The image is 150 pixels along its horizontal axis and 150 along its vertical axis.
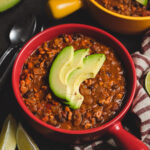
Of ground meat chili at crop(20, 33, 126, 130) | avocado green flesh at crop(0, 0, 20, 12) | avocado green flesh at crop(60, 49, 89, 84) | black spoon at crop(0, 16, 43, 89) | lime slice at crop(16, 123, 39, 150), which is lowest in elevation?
lime slice at crop(16, 123, 39, 150)

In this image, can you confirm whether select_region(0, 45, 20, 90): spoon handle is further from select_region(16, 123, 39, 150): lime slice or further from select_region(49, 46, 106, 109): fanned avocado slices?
select_region(49, 46, 106, 109): fanned avocado slices

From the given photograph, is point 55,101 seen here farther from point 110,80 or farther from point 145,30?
point 145,30


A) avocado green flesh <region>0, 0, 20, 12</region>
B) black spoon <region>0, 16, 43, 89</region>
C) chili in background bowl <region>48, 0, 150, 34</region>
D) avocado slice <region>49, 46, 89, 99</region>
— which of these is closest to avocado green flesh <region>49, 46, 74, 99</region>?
avocado slice <region>49, 46, 89, 99</region>

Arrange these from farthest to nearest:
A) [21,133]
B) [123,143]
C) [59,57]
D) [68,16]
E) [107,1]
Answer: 1. [68,16]
2. [107,1]
3. [21,133]
4. [59,57]
5. [123,143]

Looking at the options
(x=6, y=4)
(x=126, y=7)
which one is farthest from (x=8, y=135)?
(x=126, y=7)

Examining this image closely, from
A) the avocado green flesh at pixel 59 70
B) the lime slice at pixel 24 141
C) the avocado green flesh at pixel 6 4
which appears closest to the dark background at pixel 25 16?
the avocado green flesh at pixel 6 4

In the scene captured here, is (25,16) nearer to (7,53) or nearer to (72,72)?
(7,53)

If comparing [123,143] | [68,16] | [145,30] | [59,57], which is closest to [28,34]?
[68,16]
